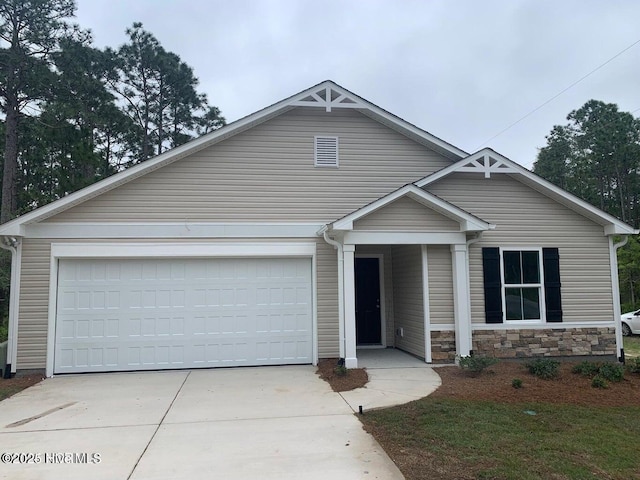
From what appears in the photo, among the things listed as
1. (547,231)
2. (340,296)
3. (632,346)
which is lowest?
(632,346)

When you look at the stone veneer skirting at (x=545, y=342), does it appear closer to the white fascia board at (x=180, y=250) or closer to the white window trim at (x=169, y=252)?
the white window trim at (x=169, y=252)

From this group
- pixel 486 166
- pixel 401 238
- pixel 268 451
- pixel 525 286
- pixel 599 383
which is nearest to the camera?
pixel 268 451

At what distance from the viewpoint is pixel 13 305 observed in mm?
8516

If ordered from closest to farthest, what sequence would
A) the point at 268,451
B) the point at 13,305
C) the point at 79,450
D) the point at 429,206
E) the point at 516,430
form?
the point at 268,451, the point at 79,450, the point at 516,430, the point at 13,305, the point at 429,206

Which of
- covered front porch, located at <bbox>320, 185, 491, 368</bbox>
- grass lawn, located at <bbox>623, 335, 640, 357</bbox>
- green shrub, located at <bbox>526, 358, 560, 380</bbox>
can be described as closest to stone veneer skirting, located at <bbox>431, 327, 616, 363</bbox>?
covered front porch, located at <bbox>320, 185, 491, 368</bbox>

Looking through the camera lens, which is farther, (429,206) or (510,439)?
(429,206)

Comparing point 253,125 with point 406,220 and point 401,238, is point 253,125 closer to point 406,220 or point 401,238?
point 406,220

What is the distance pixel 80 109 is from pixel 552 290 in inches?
690

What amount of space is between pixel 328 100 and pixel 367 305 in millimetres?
4879

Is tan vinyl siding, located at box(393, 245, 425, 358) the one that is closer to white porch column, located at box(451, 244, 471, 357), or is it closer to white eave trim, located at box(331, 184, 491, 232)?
white porch column, located at box(451, 244, 471, 357)

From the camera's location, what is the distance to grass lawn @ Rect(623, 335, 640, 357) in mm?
11391

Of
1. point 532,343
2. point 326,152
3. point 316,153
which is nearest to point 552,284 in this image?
point 532,343

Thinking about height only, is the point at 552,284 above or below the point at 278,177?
below

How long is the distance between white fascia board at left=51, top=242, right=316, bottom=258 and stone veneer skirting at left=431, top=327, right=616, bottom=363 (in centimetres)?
331
